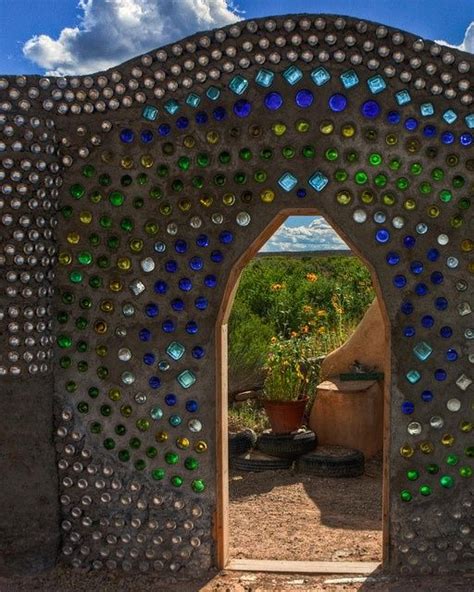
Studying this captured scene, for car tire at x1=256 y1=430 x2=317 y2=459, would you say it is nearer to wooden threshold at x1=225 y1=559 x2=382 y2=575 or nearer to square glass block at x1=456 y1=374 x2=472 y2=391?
wooden threshold at x1=225 y1=559 x2=382 y2=575

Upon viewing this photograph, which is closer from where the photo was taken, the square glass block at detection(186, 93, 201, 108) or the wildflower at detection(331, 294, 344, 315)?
the square glass block at detection(186, 93, 201, 108)

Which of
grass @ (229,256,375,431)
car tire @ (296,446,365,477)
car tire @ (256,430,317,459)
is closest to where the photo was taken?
car tire @ (296,446,365,477)

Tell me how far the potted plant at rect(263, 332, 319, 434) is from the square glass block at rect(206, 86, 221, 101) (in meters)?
4.40

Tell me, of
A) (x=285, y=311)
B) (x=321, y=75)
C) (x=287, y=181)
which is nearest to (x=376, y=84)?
(x=321, y=75)

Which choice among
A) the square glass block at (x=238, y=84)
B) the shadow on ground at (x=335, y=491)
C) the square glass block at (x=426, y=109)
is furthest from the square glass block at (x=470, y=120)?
the shadow on ground at (x=335, y=491)

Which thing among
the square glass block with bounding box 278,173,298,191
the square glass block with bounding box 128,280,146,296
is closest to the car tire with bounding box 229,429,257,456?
the square glass block with bounding box 128,280,146,296

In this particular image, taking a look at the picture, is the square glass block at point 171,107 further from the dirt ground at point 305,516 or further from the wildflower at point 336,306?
the wildflower at point 336,306

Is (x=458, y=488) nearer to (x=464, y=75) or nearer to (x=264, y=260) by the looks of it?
(x=464, y=75)

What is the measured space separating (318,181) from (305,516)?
11.0ft

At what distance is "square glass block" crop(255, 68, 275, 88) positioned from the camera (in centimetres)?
482

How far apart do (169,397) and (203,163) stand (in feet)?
4.84

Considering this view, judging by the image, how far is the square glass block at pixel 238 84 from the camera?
4.84 m

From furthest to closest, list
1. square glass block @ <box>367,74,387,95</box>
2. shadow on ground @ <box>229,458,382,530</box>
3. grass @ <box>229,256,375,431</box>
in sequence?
grass @ <box>229,256,375,431</box>
shadow on ground @ <box>229,458,382,530</box>
square glass block @ <box>367,74,387,95</box>

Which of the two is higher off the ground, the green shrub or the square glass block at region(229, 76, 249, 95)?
the square glass block at region(229, 76, 249, 95)
